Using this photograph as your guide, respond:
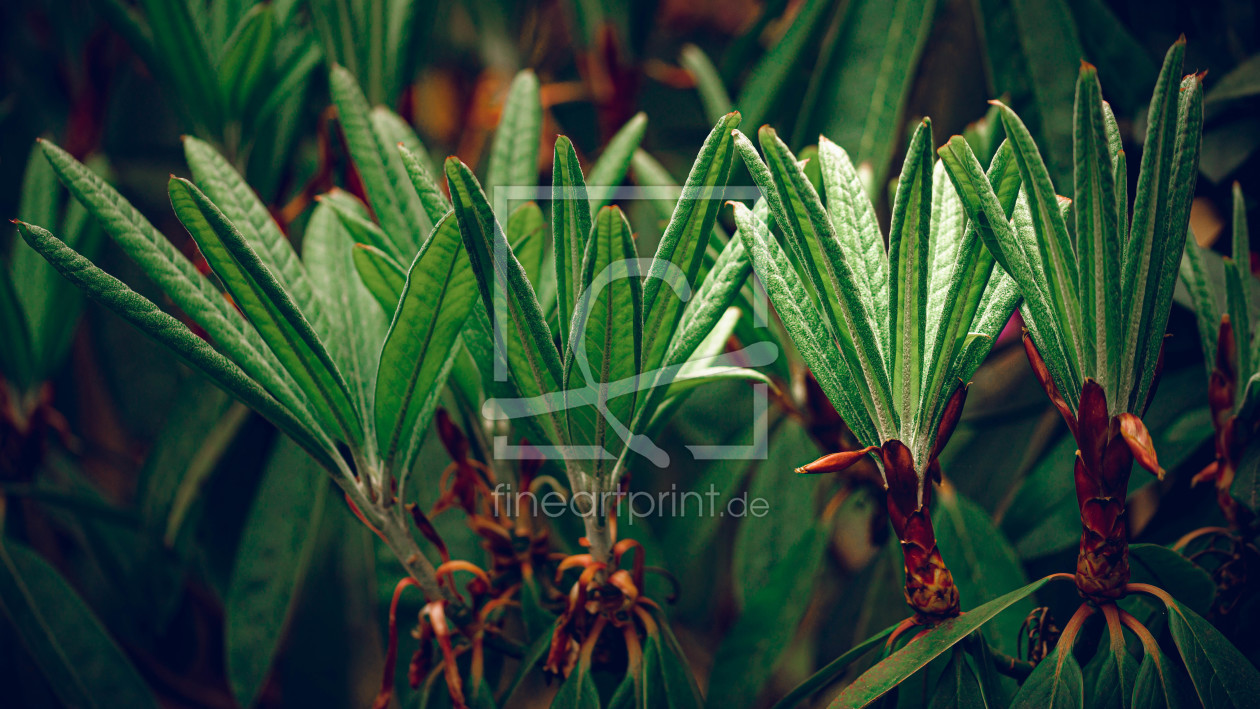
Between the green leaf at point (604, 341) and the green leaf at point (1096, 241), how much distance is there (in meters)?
0.22

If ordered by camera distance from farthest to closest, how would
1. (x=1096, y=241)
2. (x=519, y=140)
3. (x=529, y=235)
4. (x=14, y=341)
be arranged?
1. (x=14, y=341)
2. (x=519, y=140)
3. (x=529, y=235)
4. (x=1096, y=241)

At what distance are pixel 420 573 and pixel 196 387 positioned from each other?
48 cm

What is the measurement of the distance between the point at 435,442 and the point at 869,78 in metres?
0.57

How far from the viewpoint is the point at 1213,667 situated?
35 centimetres

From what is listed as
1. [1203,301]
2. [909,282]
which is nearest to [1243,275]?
[1203,301]

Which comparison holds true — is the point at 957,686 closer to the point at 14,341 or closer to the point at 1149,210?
the point at 1149,210

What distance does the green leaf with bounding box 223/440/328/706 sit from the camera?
1.95 feet

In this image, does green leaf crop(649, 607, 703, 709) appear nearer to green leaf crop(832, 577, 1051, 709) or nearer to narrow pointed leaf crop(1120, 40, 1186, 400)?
green leaf crop(832, 577, 1051, 709)

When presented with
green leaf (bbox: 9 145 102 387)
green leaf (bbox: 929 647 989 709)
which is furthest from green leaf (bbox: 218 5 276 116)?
green leaf (bbox: 929 647 989 709)

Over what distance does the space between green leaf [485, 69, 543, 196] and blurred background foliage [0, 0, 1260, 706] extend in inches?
4.1

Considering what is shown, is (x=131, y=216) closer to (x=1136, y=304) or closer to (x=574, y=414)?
(x=574, y=414)

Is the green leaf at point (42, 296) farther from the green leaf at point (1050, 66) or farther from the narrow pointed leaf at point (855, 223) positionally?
the green leaf at point (1050, 66)

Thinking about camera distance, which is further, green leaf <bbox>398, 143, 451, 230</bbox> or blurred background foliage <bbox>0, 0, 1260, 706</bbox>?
blurred background foliage <bbox>0, 0, 1260, 706</bbox>

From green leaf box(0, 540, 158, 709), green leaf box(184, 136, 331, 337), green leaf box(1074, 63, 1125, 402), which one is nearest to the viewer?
green leaf box(1074, 63, 1125, 402)
